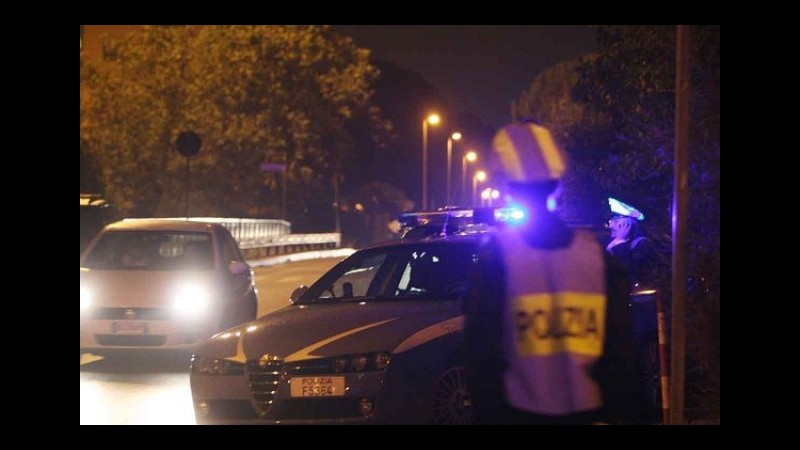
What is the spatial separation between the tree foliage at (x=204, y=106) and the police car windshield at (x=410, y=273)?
45273 mm

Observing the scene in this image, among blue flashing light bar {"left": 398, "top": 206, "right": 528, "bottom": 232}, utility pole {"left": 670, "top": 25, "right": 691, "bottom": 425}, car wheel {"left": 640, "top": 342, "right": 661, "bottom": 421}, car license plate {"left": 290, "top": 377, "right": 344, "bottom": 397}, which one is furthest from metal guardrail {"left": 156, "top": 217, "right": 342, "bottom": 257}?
utility pole {"left": 670, "top": 25, "right": 691, "bottom": 425}

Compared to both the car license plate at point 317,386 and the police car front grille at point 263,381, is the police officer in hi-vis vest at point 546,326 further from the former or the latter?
the police car front grille at point 263,381

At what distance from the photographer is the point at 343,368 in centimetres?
766

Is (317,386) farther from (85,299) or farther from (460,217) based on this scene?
(85,299)

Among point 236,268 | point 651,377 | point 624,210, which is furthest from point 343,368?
point 236,268

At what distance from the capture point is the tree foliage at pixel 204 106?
5459cm

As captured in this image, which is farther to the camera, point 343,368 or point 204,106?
point 204,106

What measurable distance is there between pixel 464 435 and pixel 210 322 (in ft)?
23.9

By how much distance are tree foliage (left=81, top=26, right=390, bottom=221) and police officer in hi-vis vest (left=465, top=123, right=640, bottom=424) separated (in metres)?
50.2

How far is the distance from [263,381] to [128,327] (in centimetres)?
617

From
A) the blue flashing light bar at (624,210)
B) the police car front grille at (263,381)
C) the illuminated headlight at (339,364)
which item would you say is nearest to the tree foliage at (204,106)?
the blue flashing light bar at (624,210)

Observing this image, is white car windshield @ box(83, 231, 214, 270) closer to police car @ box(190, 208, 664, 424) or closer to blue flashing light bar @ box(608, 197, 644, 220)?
blue flashing light bar @ box(608, 197, 644, 220)

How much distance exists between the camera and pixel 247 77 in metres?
55.2

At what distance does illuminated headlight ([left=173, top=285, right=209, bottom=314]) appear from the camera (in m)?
13.8
